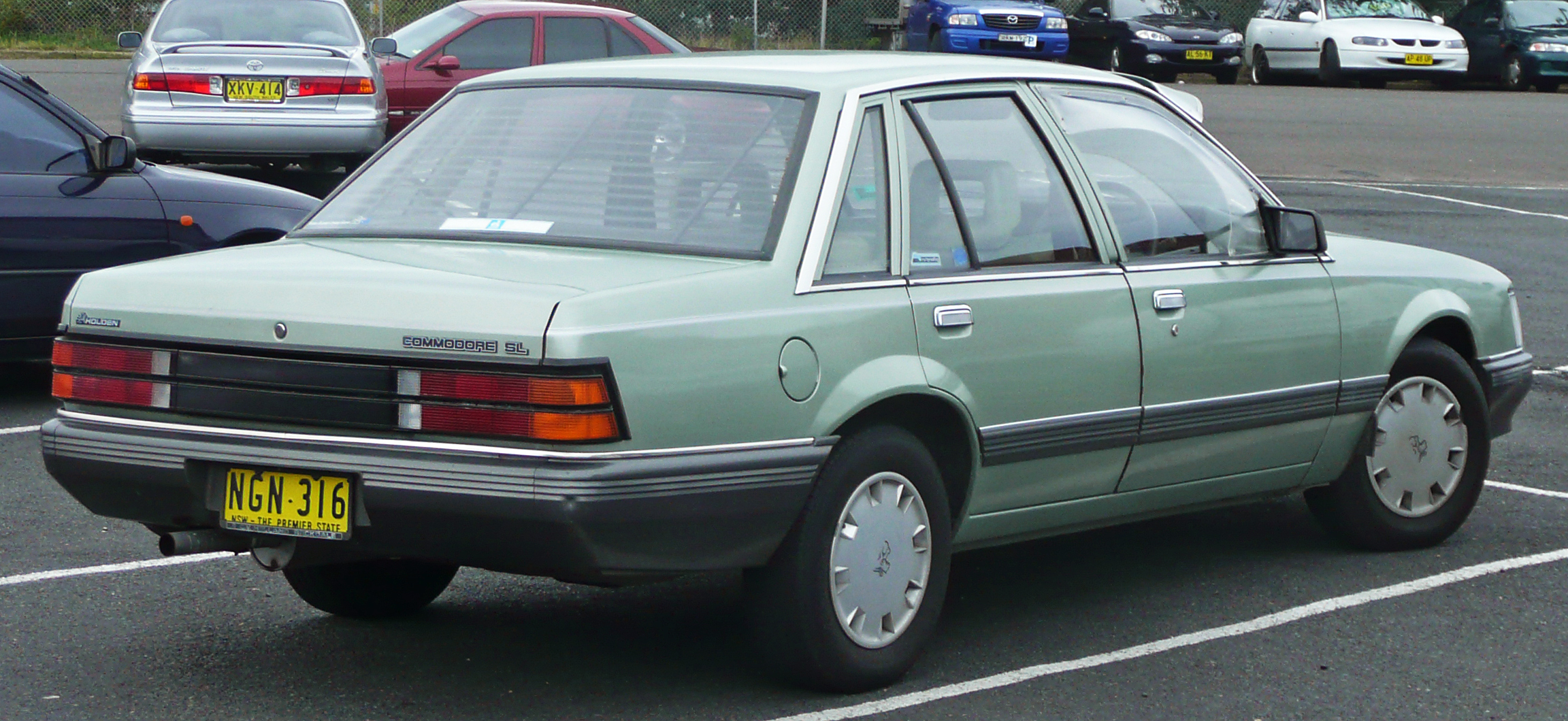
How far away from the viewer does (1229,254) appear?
222 inches

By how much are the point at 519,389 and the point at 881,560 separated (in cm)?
99

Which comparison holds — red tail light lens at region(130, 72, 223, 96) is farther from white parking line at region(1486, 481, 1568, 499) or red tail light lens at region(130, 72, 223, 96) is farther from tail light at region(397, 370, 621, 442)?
tail light at region(397, 370, 621, 442)

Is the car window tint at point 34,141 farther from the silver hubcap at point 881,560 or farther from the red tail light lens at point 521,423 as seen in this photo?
the silver hubcap at point 881,560

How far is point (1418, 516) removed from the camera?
6148 mm

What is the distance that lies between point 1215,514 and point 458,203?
10.0 feet

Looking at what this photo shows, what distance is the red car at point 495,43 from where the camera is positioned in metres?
16.9

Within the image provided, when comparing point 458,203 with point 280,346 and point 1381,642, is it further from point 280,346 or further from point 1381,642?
point 1381,642

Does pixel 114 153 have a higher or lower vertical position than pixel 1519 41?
lower

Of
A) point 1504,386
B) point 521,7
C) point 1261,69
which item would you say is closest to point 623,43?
point 521,7

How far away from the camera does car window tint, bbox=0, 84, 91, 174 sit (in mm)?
8305

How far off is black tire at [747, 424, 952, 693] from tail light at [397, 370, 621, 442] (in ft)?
1.85

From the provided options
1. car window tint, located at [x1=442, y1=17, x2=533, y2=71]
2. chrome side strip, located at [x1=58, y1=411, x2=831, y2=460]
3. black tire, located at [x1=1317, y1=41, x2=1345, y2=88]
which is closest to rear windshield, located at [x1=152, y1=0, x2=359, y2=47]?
car window tint, located at [x1=442, y1=17, x2=533, y2=71]

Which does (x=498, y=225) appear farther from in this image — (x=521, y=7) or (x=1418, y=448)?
(x=521, y=7)

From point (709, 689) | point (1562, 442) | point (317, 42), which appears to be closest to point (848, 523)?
point (709, 689)
